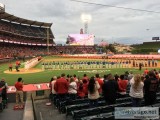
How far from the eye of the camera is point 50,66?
38.2 metres

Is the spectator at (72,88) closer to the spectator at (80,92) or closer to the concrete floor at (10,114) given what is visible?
the spectator at (80,92)

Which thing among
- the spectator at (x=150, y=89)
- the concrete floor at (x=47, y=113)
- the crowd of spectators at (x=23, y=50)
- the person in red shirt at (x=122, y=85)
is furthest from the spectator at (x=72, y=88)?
the crowd of spectators at (x=23, y=50)

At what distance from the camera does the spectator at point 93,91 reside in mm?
10680

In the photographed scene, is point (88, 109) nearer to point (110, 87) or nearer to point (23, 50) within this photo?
point (110, 87)

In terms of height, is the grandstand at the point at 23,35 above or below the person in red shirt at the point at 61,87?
above

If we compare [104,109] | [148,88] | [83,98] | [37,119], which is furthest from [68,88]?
[148,88]

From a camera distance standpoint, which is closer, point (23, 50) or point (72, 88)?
point (72, 88)

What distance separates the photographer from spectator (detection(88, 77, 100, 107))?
10680 mm

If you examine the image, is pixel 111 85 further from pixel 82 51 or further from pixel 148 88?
pixel 82 51

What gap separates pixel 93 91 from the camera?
35.8 ft

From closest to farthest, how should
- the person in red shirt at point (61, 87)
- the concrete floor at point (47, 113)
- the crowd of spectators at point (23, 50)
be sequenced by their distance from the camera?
the concrete floor at point (47, 113)
the person in red shirt at point (61, 87)
the crowd of spectators at point (23, 50)

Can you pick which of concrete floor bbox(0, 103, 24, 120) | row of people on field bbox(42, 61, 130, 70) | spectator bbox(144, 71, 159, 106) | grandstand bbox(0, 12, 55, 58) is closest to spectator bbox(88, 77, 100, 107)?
spectator bbox(144, 71, 159, 106)

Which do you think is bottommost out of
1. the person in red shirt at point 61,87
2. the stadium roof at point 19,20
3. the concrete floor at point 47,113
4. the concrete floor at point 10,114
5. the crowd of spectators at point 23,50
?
the concrete floor at point 10,114

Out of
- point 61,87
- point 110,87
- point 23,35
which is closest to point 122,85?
point 110,87
